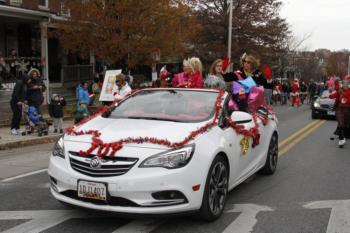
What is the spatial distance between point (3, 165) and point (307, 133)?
913cm

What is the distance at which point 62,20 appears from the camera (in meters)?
20.5

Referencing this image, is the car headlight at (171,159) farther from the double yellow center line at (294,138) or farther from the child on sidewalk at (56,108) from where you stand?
the child on sidewalk at (56,108)

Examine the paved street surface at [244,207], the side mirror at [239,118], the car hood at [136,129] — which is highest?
the side mirror at [239,118]

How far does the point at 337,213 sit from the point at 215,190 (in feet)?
5.22

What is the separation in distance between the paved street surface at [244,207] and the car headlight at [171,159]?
523mm

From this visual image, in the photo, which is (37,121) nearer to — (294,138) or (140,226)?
(294,138)

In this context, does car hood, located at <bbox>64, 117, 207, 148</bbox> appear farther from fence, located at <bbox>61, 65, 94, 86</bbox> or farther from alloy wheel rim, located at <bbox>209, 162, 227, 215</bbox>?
fence, located at <bbox>61, 65, 94, 86</bbox>

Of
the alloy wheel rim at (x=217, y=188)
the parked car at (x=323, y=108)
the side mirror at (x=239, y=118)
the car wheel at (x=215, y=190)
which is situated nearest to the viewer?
the car wheel at (x=215, y=190)

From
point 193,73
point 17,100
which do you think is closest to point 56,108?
point 17,100

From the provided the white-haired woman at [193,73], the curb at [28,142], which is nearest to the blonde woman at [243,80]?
the white-haired woman at [193,73]

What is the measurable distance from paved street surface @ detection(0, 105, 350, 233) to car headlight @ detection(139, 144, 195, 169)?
0.52 metres

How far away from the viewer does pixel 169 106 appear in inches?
239

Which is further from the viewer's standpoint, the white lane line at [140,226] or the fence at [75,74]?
the fence at [75,74]

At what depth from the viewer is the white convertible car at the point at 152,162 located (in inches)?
182
